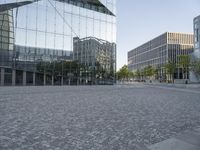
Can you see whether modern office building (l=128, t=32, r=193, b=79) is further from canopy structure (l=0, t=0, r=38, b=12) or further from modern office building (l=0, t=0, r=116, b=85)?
canopy structure (l=0, t=0, r=38, b=12)

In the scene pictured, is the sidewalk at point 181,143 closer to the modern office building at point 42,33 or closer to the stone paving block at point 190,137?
the stone paving block at point 190,137

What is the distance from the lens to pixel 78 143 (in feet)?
20.4

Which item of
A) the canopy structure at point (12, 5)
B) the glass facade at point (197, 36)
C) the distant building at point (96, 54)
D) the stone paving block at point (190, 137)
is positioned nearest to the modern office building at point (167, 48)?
the glass facade at point (197, 36)

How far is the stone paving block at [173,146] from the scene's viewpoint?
5.78 metres

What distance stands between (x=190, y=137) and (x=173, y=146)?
118cm

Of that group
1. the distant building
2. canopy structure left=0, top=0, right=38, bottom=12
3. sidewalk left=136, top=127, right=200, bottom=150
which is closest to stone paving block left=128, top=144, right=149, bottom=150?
sidewalk left=136, top=127, right=200, bottom=150

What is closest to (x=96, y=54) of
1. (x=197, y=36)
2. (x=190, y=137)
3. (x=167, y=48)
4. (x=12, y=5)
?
(x=12, y=5)

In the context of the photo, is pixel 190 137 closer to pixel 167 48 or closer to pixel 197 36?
pixel 197 36

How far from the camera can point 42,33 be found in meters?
44.9

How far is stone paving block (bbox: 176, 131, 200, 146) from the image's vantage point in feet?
20.7

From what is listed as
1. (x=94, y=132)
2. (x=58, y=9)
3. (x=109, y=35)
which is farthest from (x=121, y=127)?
(x=109, y=35)

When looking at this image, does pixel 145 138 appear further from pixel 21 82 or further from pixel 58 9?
pixel 58 9

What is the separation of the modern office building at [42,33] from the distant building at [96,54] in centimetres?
123

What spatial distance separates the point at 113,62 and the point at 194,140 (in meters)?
48.4
